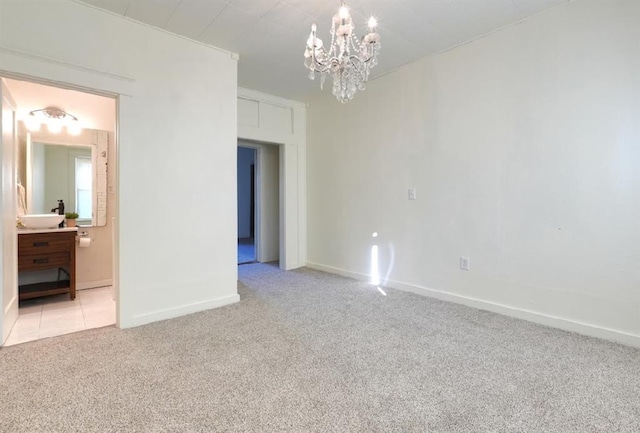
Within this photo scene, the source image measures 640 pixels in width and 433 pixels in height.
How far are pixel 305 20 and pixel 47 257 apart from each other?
3.49m

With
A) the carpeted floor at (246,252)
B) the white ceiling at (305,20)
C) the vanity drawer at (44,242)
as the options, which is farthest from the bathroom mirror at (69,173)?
the carpeted floor at (246,252)

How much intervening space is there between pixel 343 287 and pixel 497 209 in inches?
74.9

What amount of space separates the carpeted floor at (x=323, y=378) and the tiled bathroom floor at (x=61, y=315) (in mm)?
253

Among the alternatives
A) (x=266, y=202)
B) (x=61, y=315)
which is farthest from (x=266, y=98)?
(x=61, y=315)

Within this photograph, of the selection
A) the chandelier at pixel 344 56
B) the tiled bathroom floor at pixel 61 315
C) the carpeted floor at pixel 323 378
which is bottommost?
the carpeted floor at pixel 323 378

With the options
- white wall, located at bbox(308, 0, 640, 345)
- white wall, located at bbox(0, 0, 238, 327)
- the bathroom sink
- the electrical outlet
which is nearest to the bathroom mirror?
the bathroom sink

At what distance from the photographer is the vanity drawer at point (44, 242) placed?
9.98 ft

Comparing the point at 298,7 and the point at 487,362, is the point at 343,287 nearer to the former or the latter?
the point at 487,362

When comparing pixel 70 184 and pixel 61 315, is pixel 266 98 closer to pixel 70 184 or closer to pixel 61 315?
pixel 70 184

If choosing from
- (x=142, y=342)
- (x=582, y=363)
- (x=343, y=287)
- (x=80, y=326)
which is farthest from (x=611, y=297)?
(x=80, y=326)

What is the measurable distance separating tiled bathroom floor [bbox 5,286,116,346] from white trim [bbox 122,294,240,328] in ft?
1.02

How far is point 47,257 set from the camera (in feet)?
10.5

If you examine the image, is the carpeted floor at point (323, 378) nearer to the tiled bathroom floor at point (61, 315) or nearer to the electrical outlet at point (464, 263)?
the tiled bathroom floor at point (61, 315)

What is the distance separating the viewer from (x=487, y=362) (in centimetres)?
200
